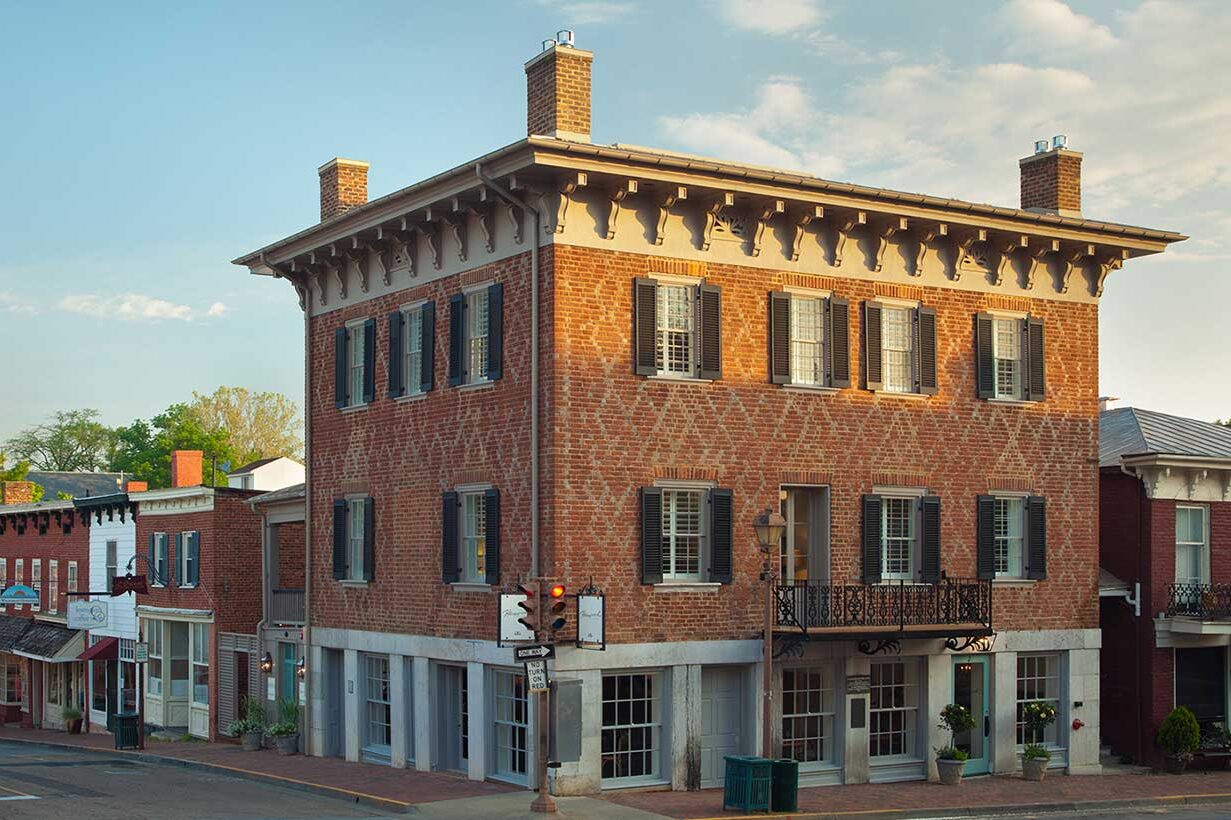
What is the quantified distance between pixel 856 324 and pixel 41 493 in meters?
69.8

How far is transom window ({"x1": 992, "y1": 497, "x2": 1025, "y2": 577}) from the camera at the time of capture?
98.9 ft

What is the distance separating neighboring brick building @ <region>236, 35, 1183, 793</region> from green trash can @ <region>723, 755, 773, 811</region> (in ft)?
7.64

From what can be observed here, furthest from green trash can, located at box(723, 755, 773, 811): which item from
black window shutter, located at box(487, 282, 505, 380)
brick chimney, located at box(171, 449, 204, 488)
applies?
brick chimney, located at box(171, 449, 204, 488)

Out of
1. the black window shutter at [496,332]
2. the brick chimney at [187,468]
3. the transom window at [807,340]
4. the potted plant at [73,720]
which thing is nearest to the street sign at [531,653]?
the black window shutter at [496,332]

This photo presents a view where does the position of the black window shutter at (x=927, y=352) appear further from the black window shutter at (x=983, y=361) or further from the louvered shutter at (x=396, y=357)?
the louvered shutter at (x=396, y=357)

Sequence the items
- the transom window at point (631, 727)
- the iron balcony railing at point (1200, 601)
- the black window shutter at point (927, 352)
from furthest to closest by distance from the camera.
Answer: the iron balcony railing at point (1200, 601) → the black window shutter at point (927, 352) → the transom window at point (631, 727)

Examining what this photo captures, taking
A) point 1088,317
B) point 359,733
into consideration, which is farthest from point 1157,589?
point 359,733

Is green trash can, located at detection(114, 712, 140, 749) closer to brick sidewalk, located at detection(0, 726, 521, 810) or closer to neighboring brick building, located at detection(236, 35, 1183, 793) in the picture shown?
brick sidewalk, located at detection(0, 726, 521, 810)

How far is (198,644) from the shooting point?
132 feet

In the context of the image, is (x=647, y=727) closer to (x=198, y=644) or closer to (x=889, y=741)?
(x=889, y=741)

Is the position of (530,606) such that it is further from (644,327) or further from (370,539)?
(370,539)

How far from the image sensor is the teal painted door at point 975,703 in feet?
96.8

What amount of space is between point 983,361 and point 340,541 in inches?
529

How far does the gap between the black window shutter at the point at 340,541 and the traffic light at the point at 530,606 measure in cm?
872
